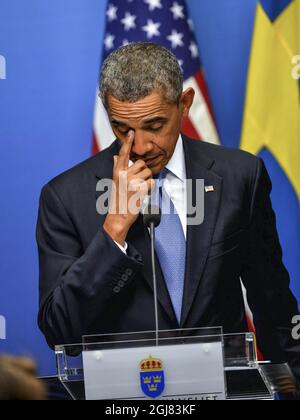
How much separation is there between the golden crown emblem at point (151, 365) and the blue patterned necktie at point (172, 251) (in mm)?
799

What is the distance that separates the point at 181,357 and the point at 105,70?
1258mm

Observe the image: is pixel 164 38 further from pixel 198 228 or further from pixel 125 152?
pixel 198 228

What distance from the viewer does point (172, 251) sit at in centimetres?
321

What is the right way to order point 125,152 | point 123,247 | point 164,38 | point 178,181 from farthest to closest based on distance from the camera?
1. point 164,38
2. point 178,181
3. point 125,152
4. point 123,247

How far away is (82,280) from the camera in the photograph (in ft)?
9.71

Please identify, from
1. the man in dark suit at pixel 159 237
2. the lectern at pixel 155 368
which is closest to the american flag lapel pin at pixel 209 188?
the man in dark suit at pixel 159 237

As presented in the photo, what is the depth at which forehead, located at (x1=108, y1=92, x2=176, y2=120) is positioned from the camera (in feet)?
10.5

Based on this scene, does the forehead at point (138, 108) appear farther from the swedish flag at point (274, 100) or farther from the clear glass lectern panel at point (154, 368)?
the clear glass lectern panel at point (154, 368)

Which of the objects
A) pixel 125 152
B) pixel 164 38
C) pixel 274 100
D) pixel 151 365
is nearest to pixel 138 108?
pixel 125 152

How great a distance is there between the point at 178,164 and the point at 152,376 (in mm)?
1212

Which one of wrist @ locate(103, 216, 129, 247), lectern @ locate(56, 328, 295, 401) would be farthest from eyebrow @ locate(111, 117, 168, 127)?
lectern @ locate(56, 328, 295, 401)

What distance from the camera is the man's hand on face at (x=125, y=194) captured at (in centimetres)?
301
